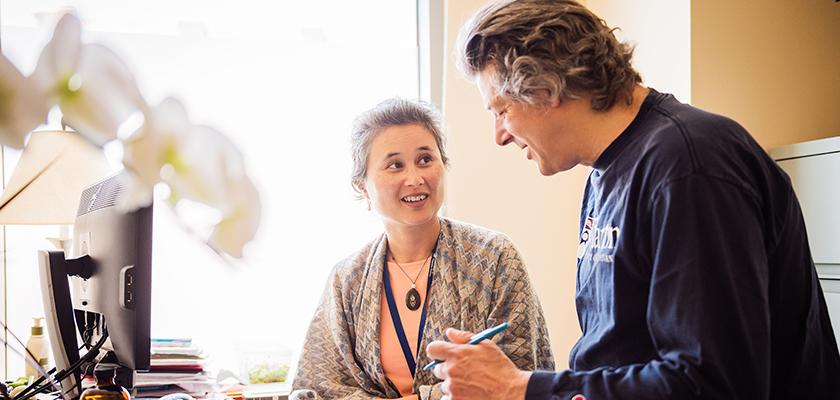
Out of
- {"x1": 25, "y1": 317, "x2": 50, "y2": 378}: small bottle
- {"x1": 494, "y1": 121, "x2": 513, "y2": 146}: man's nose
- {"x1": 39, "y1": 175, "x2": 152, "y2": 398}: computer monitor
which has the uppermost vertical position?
{"x1": 494, "y1": 121, "x2": 513, "y2": 146}: man's nose

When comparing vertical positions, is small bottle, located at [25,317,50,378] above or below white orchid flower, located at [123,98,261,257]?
below

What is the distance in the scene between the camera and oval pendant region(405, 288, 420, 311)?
6.01 feet

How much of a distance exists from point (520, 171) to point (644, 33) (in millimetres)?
713

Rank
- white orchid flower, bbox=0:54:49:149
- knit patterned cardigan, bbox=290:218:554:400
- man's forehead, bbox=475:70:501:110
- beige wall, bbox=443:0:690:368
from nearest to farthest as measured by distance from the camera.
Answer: white orchid flower, bbox=0:54:49:149, man's forehead, bbox=475:70:501:110, knit patterned cardigan, bbox=290:218:554:400, beige wall, bbox=443:0:690:368

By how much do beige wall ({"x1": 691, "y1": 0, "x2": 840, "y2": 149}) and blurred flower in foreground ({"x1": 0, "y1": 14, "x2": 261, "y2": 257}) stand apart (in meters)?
2.27

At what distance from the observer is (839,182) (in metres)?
2.10

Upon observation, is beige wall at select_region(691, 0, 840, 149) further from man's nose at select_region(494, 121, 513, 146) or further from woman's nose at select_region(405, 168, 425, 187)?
man's nose at select_region(494, 121, 513, 146)

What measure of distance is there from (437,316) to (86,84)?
1508 millimetres

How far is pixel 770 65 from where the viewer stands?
2412mm

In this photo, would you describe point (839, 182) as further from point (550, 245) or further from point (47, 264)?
point (47, 264)

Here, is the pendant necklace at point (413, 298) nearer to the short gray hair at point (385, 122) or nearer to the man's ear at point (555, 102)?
the short gray hair at point (385, 122)

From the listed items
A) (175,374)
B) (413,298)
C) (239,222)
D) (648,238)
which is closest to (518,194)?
(413,298)

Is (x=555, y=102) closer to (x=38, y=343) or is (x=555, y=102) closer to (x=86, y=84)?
(x=86, y=84)

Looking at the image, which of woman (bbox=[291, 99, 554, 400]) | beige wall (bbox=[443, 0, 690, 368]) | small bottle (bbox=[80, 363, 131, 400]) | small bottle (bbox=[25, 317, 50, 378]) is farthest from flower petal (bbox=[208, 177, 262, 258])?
beige wall (bbox=[443, 0, 690, 368])
